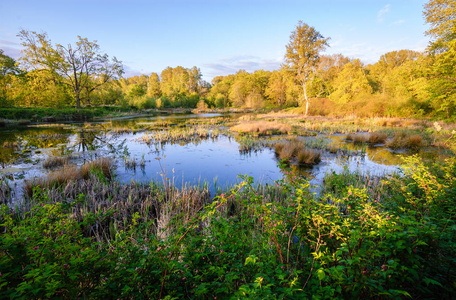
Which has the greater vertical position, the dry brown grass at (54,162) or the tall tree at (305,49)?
the tall tree at (305,49)

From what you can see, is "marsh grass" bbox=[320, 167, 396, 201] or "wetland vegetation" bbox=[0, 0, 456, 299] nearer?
"wetland vegetation" bbox=[0, 0, 456, 299]

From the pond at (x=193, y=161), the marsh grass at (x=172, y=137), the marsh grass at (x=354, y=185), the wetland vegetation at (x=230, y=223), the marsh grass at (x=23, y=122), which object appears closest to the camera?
the wetland vegetation at (x=230, y=223)

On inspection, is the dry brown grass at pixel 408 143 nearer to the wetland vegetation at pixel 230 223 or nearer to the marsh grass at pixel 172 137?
the wetland vegetation at pixel 230 223

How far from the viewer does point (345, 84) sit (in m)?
35.3

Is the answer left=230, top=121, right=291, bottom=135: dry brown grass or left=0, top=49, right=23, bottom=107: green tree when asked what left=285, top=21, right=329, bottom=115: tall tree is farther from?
left=0, top=49, right=23, bottom=107: green tree

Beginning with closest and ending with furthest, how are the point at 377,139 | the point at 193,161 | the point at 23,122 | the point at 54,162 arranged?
the point at 54,162, the point at 193,161, the point at 377,139, the point at 23,122

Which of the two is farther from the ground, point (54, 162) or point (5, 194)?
point (54, 162)

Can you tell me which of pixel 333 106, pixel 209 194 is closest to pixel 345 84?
pixel 333 106

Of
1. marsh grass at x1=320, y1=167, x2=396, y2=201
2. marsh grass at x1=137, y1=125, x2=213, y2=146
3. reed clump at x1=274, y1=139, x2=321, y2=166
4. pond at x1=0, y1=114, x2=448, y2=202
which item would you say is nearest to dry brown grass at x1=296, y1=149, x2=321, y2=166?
reed clump at x1=274, y1=139, x2=321, y2=166

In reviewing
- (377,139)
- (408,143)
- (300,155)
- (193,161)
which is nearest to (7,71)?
(193,161)

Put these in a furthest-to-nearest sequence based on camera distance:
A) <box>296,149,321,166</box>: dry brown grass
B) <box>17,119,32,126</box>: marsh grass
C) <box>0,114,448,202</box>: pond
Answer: <box>17,119,32,126</box>: marsh grass < <box>296,149,321,166</box>: dry brown grass < <box>0,114,448,202</box>: pond

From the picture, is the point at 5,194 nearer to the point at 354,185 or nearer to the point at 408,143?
the point at 354,185

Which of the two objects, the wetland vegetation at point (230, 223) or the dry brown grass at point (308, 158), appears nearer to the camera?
the wetland vegetation at point (230, 223)

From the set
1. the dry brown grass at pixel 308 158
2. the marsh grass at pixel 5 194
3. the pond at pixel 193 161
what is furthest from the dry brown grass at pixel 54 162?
the dry brown grass at pixel 308 158
